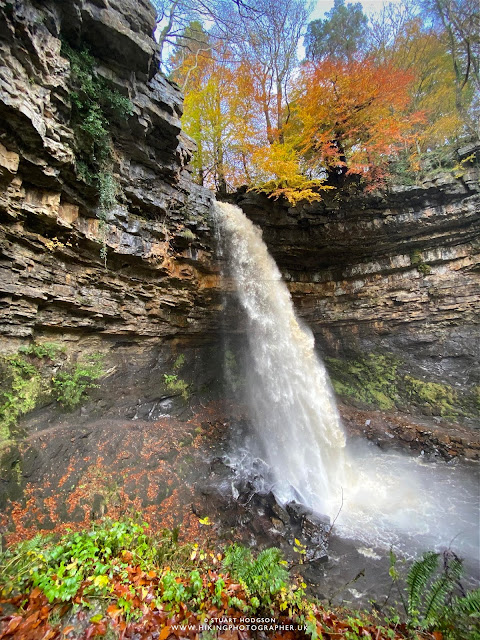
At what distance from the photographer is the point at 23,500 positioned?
5.43 m

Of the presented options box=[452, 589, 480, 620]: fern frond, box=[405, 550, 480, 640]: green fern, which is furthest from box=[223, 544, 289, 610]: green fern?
box=[452, 589, 480, 620]: fern frond

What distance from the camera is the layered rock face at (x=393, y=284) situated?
1019 centimetres

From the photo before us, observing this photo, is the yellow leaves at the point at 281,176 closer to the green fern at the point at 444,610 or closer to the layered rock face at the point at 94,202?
the layered rock face at the point at 94,202

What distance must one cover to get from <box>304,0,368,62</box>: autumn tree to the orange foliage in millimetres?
4953

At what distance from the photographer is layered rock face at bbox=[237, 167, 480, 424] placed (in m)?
10.2

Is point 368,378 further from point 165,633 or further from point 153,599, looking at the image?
point 165,633

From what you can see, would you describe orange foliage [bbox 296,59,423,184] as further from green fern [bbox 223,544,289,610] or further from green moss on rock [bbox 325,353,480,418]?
green fern [bbox 223,544,289,610]

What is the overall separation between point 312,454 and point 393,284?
8.04m

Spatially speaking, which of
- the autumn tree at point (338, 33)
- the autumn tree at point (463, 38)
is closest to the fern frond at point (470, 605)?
the autumn tree at point (463, 38)

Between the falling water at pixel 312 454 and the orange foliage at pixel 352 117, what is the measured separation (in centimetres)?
417

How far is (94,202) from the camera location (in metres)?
7.03

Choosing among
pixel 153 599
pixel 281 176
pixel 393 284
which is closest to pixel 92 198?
pixel 281 176

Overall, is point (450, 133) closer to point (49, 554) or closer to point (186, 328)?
point (186, 328)

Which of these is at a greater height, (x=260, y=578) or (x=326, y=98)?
(x=326, y=98)
